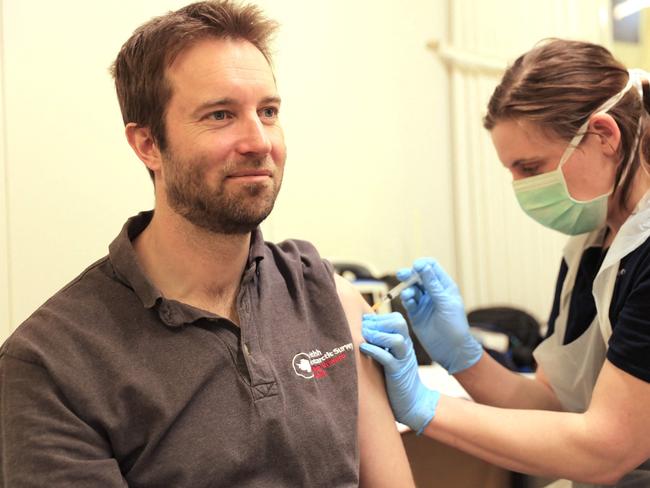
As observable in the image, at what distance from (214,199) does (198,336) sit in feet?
0.80

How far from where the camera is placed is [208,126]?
3.81 ft

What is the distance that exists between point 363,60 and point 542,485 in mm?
1837

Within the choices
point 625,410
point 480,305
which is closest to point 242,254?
point 625,410

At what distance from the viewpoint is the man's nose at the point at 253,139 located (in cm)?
115

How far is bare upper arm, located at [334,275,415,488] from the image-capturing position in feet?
4.30

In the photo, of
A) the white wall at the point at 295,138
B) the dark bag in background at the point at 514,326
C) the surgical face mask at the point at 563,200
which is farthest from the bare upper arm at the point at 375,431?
the dark bag in background at the point at 514,326

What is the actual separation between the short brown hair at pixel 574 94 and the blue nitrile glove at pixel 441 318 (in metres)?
0.47

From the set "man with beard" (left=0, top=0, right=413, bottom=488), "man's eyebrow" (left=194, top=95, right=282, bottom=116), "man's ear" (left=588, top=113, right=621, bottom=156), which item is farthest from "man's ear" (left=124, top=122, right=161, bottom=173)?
"man's ear" (left=588, top=113, right=621, bottom=156)

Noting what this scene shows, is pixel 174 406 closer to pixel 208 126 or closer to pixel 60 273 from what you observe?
pixel 208 126

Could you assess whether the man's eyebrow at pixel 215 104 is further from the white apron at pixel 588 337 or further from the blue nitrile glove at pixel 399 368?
the white apron at pixel 588 337

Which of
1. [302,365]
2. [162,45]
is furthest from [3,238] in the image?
[302,365]

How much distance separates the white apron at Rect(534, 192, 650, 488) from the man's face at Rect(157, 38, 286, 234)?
2.66 feet

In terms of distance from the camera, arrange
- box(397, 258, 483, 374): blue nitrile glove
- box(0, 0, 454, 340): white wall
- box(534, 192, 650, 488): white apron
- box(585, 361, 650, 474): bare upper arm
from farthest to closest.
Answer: box(0, 0, 454, 340): white wall → box(397, 258, 483, 374): blue nitrile glove → box(534, 192, 650, 488): white apron → box(585, 361, 650, 474): bare upper arm

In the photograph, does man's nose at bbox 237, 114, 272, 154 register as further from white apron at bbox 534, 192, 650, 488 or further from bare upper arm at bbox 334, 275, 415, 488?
white apron at bbox 534, 192, 650, 488
